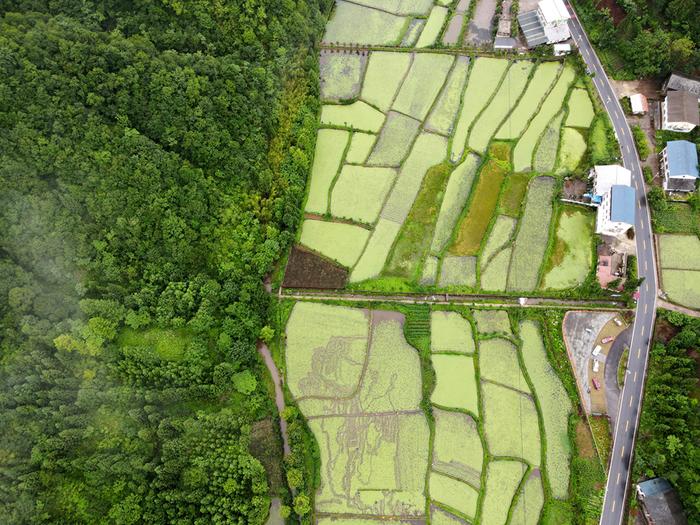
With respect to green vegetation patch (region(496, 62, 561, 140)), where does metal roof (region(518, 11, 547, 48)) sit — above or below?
above

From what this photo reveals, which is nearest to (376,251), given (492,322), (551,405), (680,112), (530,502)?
(492,322)

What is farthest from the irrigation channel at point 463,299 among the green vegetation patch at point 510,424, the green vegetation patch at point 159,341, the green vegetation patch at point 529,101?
the green vegetation patch at point 529,101

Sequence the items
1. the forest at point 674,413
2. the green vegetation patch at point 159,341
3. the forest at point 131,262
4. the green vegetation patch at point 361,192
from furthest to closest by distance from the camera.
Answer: the green vegetation patch at point 361,192 → the green vegetation patch at point 159,341 → the forest at point 674,413 → the forest at point 131,262

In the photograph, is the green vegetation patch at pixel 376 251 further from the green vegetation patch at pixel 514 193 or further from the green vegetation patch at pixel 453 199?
the green vegetation patch at pixel 514 193

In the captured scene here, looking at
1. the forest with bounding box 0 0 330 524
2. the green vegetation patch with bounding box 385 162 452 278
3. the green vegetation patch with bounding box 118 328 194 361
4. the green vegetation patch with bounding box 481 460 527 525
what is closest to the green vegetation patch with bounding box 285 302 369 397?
the forest with bounding box 0 0 330 524

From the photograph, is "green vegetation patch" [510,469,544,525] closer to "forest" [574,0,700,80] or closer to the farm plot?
the farm plot

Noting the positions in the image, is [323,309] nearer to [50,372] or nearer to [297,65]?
[50,372]

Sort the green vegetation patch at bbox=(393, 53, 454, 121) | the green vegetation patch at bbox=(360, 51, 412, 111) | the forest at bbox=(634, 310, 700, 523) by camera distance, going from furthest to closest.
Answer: the green vegetation patch at bbox=(360, 51, 412, 111)
the green vegetation patch at bbox=(393, 53, 454, 121)
the forest at bbox=(634, 310, 700, 523)

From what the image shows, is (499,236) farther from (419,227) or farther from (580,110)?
(580,110)
